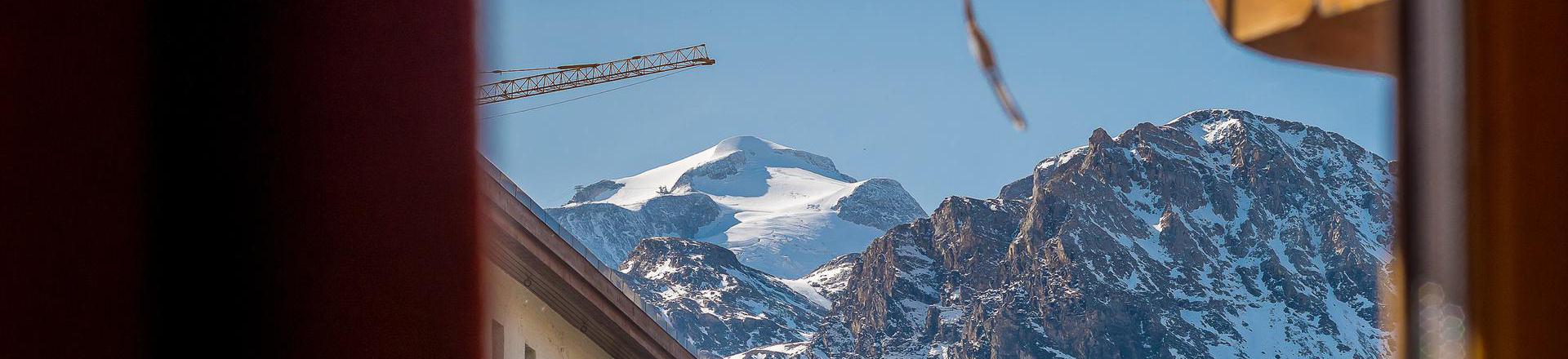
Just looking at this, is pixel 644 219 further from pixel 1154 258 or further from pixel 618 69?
pixel 618 69

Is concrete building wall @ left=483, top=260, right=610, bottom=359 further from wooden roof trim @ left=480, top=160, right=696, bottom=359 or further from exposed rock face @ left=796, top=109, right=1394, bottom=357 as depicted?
exposed rock face @ left=796, top=109, right=1394, bottom=357

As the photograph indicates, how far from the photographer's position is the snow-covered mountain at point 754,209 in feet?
474

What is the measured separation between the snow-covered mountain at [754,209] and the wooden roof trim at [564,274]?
134m

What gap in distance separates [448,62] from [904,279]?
343 ft

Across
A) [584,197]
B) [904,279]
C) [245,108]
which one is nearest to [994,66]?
[245,108]

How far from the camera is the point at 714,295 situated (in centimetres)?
12319

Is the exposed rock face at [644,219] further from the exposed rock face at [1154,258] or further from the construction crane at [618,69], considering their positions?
the construction crane at [618,69]

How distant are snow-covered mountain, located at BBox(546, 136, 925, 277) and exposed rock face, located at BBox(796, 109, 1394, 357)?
123ft

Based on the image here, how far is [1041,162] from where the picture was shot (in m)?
110

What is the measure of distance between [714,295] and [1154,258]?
41629 millimetres

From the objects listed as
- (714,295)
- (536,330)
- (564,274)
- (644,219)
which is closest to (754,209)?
(644,219)

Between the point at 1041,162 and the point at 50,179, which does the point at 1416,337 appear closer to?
the point at 50,179

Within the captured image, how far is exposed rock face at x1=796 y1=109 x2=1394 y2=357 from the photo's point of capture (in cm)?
9338

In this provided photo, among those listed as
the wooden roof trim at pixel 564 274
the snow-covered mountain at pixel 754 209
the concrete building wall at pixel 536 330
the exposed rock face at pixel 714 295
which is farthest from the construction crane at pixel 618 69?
the snow-covered mountain at pixel 754 209
